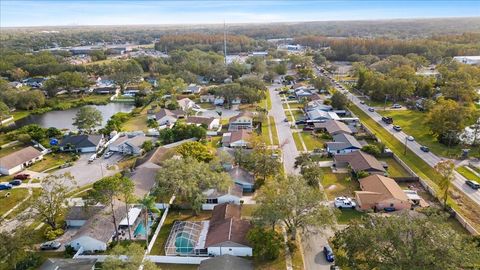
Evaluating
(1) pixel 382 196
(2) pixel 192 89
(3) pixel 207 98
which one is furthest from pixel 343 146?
(2) pixel 192 89

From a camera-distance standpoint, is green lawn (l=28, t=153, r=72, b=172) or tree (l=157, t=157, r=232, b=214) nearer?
tree (l=157, t=157, r=232, b=214)

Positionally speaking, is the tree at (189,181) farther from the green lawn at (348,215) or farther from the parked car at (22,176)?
the parked car at (22,176)

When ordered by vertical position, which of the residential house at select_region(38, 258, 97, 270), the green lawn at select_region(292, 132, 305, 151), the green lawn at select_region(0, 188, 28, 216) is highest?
the green lawn at select_region(292, 132, 305, 151)

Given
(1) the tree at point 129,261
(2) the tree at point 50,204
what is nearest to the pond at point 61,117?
(2) the tree at point 50,204

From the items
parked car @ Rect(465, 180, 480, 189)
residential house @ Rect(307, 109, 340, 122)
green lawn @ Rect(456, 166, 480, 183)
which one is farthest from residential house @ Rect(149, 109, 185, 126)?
parked car @ Rect(465, 180, 480, 189)

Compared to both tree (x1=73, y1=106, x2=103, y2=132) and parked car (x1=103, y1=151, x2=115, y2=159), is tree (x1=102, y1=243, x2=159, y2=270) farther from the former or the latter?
tree (x1=73, y1=106, x2=103, y2=132)

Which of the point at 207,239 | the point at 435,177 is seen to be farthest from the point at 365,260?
the point at 435,177

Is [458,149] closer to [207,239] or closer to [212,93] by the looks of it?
[207,239]
